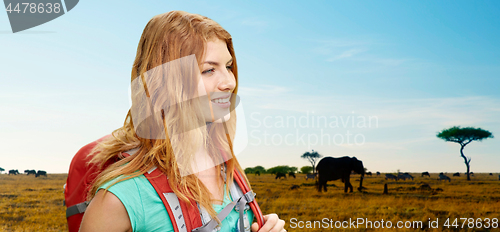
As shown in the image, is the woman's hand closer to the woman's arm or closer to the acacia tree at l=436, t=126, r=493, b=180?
the woman's arm

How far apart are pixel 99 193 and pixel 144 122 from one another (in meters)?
0.33

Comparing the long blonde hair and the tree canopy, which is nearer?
the long blonde hair

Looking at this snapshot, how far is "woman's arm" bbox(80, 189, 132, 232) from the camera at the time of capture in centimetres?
120

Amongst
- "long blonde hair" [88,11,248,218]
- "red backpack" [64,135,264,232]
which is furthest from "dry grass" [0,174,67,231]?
"long blonde hair" [88,11,248,218]

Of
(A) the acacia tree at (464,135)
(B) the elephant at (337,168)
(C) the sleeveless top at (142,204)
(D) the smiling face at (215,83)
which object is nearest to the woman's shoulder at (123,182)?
(C) the sleeveless top at (142,204)

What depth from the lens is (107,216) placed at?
1.20 meters

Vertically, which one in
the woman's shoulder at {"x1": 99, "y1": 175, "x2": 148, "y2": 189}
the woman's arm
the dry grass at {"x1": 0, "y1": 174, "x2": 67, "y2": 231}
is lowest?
the dry grass at {"x1": 0, "y1": 174, "x2": 67, "y2": 231}

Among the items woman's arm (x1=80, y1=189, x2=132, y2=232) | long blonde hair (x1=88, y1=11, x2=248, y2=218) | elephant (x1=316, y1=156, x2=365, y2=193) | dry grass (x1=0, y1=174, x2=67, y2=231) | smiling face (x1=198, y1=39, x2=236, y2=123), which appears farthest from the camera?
elephant (x1=316, y1=156, x2=365, y2=193)

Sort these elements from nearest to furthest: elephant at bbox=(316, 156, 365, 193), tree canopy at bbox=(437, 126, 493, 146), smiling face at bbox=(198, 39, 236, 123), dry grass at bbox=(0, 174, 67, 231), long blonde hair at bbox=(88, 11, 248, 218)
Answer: long blonde hair at bbox=(88, 11, 248, 218)
smiling face at bbox=(198, 39, 236, 123)
dry grass at bbox=(0, 174, 67, 231)
elephant at bbox=(316, 156, 365, 193)
tree canopy at bbox=(437, 126, 493, 146)

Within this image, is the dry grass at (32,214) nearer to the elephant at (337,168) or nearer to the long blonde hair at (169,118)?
the long blonde hair at (169,118)

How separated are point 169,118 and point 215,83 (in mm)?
251

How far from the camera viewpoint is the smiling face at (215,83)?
4.82 ft

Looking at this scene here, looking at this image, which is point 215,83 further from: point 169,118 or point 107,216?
point 107,216

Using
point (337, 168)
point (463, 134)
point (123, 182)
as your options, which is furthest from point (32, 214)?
point (463, 134)
